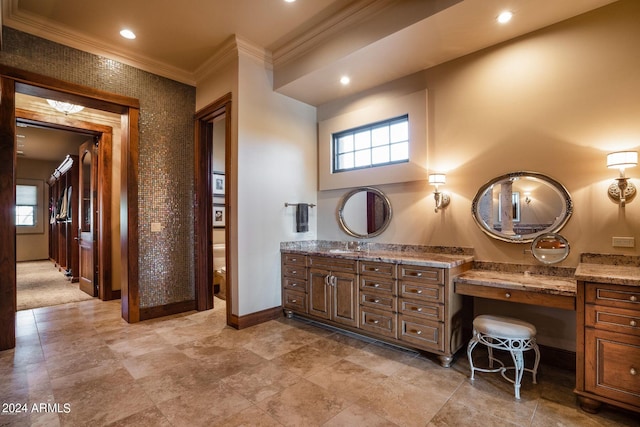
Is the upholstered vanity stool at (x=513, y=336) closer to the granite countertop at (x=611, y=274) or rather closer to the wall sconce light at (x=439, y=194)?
the granite countertop at (x=611, y=274)

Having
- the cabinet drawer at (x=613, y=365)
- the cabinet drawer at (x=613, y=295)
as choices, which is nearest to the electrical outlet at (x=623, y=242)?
the cabinet drawer at (x=613, y=295)

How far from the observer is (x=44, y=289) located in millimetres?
5516

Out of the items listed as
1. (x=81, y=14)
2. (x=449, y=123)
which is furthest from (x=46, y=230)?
(x=449, y=123)

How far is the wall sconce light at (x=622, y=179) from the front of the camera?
7.23 ft

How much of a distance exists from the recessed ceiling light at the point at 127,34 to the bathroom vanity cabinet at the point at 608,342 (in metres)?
4.69

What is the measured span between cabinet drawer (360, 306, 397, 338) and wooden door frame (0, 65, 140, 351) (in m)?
2.81

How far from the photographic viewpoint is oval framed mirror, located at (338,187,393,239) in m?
3.81

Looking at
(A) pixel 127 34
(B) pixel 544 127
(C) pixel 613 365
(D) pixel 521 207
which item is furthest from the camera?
(A) pixel 127 34

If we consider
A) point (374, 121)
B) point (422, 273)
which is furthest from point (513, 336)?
point (374, 121)

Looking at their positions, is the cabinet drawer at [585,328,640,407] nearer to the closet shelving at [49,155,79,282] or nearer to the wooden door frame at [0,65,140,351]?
the wooden door frame at [0,65,140,351]

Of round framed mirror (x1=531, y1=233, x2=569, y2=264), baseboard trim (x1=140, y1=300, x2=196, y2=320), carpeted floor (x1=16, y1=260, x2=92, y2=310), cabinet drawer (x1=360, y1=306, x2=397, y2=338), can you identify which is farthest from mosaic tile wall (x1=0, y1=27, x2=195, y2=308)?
round framed mirror (x1=531, y1=233, x2=569, y2=264)

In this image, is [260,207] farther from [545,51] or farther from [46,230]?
[46,230]

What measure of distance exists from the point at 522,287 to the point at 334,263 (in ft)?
5.84

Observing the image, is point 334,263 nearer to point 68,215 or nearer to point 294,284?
point 294,284
